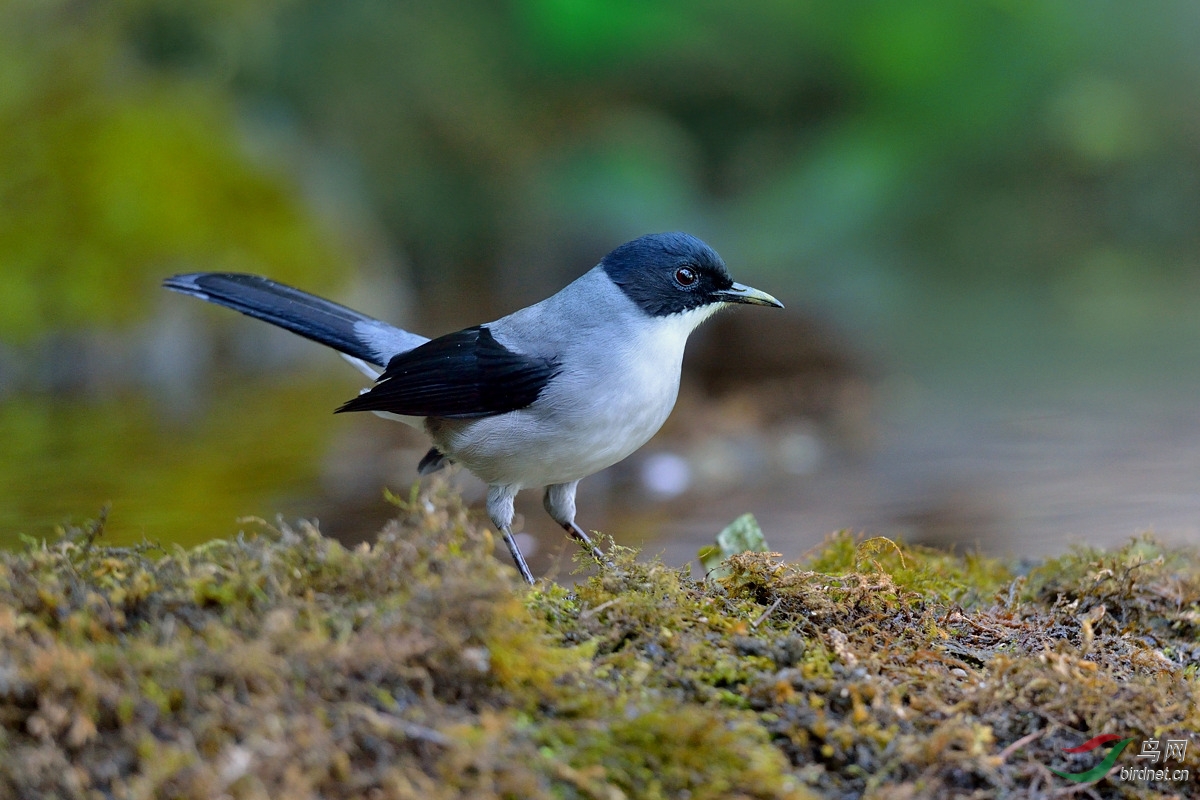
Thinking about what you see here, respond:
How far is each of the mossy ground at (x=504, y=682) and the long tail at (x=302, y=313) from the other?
1.88 metres

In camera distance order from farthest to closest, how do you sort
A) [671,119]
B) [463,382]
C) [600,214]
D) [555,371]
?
[671,119]
[600,214]
[463,382]
[555,371]

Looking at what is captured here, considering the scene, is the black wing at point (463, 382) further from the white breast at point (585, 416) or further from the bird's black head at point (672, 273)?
the bird's black head at point (672, 273)

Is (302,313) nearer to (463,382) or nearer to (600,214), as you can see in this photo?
(463,382)

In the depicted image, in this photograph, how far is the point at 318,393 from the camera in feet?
34.9

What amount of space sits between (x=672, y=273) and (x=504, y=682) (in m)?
2.52

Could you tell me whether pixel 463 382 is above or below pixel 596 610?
above

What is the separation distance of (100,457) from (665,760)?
20.8 feet

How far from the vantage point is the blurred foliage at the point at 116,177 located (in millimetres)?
10469

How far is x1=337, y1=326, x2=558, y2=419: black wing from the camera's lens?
14.0 feet

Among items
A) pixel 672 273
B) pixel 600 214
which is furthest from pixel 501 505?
pixel 600 214

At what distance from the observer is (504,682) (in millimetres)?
2299

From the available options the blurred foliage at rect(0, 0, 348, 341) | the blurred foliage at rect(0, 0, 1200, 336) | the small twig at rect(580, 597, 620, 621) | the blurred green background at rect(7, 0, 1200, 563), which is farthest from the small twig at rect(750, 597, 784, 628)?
the blurred foliage at rect(0, 0, 1200, 336)

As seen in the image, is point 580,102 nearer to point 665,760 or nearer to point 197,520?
point 197,520

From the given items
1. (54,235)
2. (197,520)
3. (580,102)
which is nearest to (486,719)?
(197,520)
